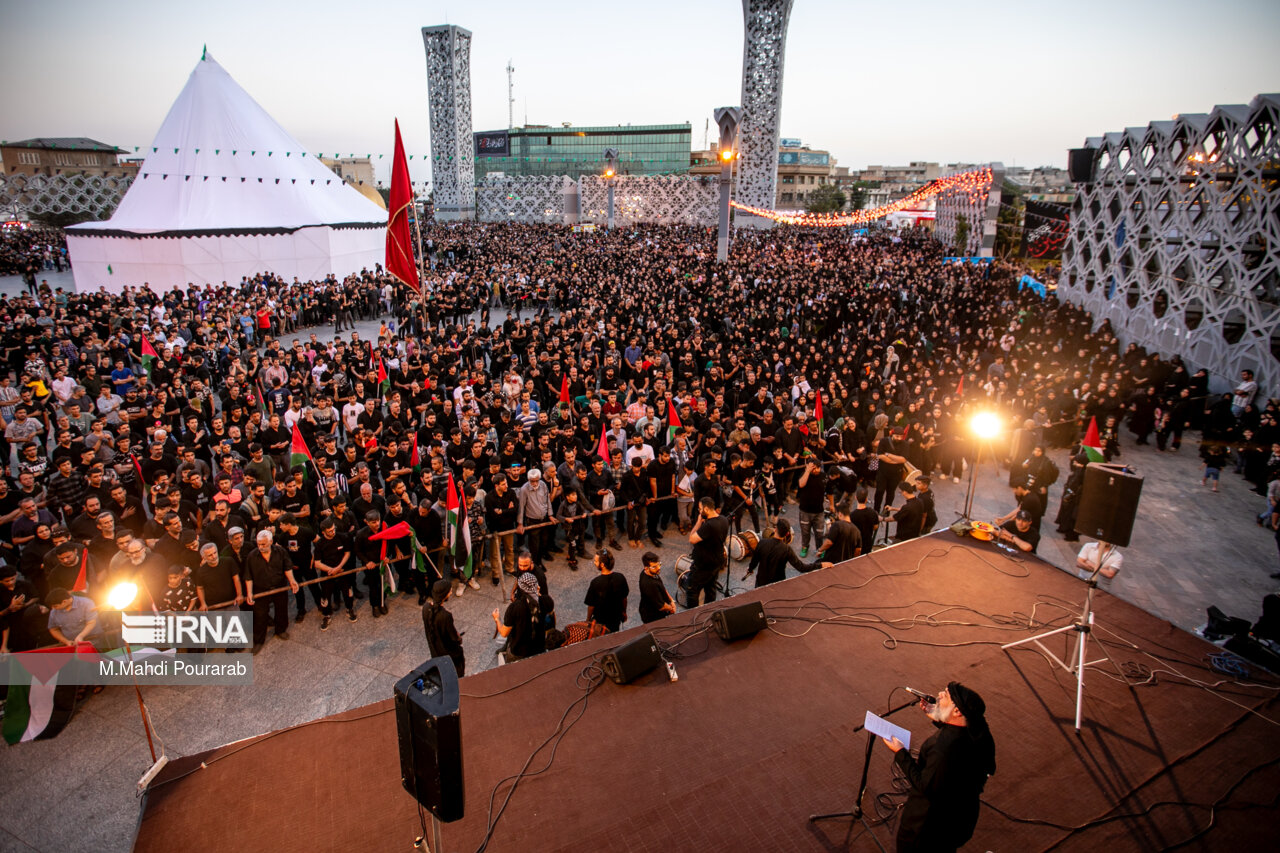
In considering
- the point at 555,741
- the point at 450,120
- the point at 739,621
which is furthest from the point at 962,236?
the point at 555,741

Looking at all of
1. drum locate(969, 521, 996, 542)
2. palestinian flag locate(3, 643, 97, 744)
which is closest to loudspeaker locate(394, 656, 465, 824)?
palestinian flag locate(3, 643, 97, 744)

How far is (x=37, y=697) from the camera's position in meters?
5.66

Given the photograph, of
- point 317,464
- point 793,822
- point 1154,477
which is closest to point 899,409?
point 1154,477

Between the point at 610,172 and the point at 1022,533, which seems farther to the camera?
the point at 610,172

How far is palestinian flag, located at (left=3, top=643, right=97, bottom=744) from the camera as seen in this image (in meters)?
5.56

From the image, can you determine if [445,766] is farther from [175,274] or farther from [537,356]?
[175,274]

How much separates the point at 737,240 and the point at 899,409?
35.8 meters

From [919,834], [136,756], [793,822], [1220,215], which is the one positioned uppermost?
[1220,215]

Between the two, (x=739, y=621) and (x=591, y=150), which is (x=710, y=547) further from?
(x=591, y=150)

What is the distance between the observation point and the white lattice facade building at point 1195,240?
15.4m

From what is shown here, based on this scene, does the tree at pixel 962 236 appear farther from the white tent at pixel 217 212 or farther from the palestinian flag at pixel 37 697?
the palestinian flag at pixel 37 697

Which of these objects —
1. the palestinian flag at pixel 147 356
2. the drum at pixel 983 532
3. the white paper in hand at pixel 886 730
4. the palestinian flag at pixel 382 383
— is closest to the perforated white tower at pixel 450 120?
the palestinian flag at pixel 147 356

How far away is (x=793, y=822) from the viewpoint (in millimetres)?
3867

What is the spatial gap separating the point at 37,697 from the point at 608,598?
5272 mm
